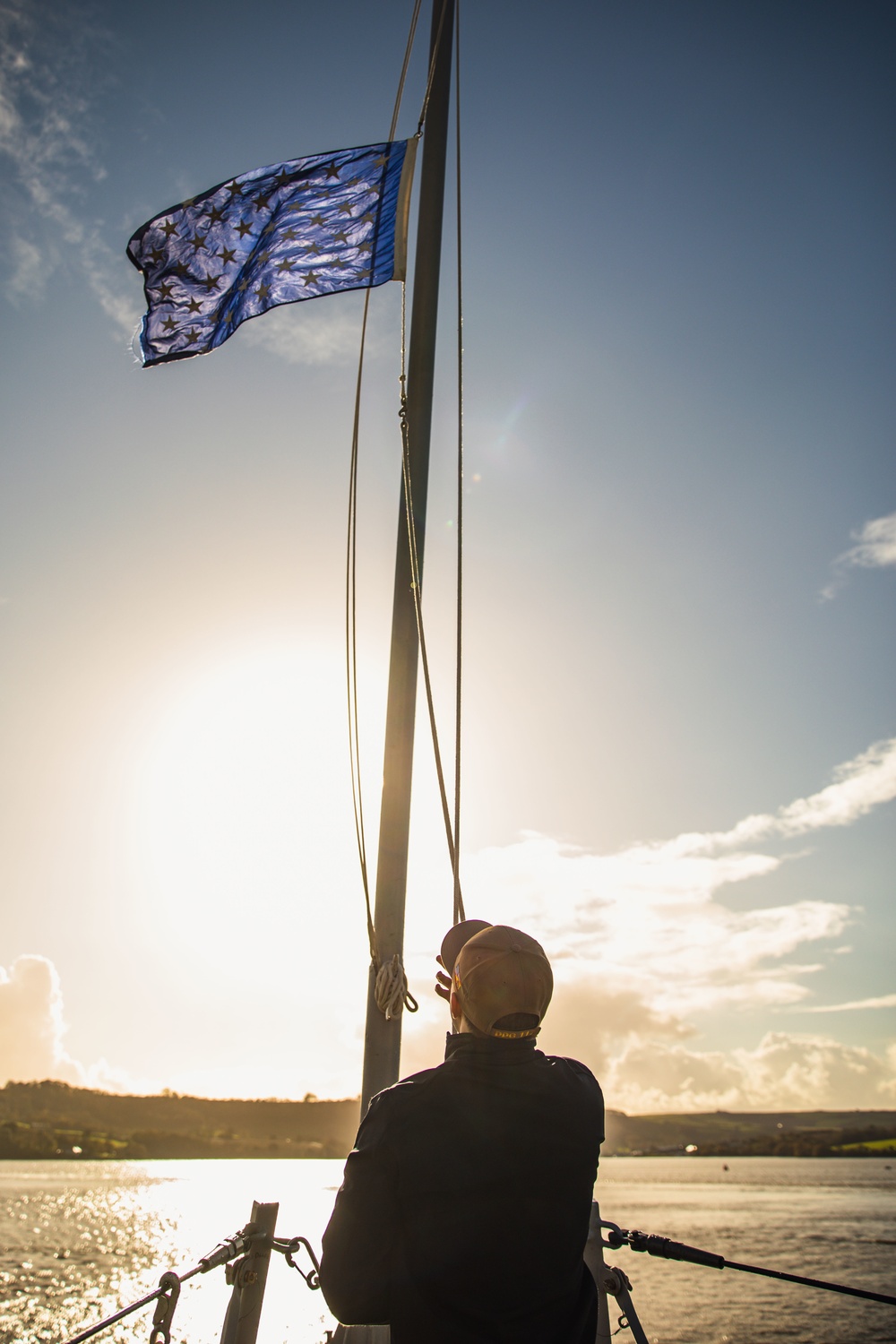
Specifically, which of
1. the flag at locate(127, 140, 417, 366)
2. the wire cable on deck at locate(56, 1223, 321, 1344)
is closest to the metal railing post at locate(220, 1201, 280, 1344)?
the wire cable on deck at locate(56, 1223, 321, 1344)

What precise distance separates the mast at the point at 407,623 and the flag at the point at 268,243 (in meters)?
0.68

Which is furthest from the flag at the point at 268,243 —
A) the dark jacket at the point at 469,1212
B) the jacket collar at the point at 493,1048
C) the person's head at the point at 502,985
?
the dark jacket at the point at 469,1212

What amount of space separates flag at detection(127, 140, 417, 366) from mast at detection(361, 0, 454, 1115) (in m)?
0.68

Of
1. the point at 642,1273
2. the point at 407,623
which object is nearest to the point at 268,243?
the point at 407,623

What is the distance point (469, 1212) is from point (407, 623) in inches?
136

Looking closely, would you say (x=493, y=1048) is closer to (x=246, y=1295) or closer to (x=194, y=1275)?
(x=194, y=1275)

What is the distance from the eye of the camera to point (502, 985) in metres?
2.27

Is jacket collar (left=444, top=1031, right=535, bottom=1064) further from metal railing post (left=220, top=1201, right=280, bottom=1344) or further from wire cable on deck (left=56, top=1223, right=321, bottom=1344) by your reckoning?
metal railing post (left=220, top=1201, right=280, bottom=1344)

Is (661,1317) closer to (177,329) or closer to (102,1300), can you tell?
(102,1300)

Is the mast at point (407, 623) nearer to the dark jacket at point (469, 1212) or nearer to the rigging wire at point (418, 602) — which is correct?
the rigging wire at point (418, 602)

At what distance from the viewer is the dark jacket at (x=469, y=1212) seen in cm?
197

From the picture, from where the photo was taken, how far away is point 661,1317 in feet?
113

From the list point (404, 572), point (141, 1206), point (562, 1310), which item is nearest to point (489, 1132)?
point (562, 1310)

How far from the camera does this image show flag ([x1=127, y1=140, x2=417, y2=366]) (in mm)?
7172
